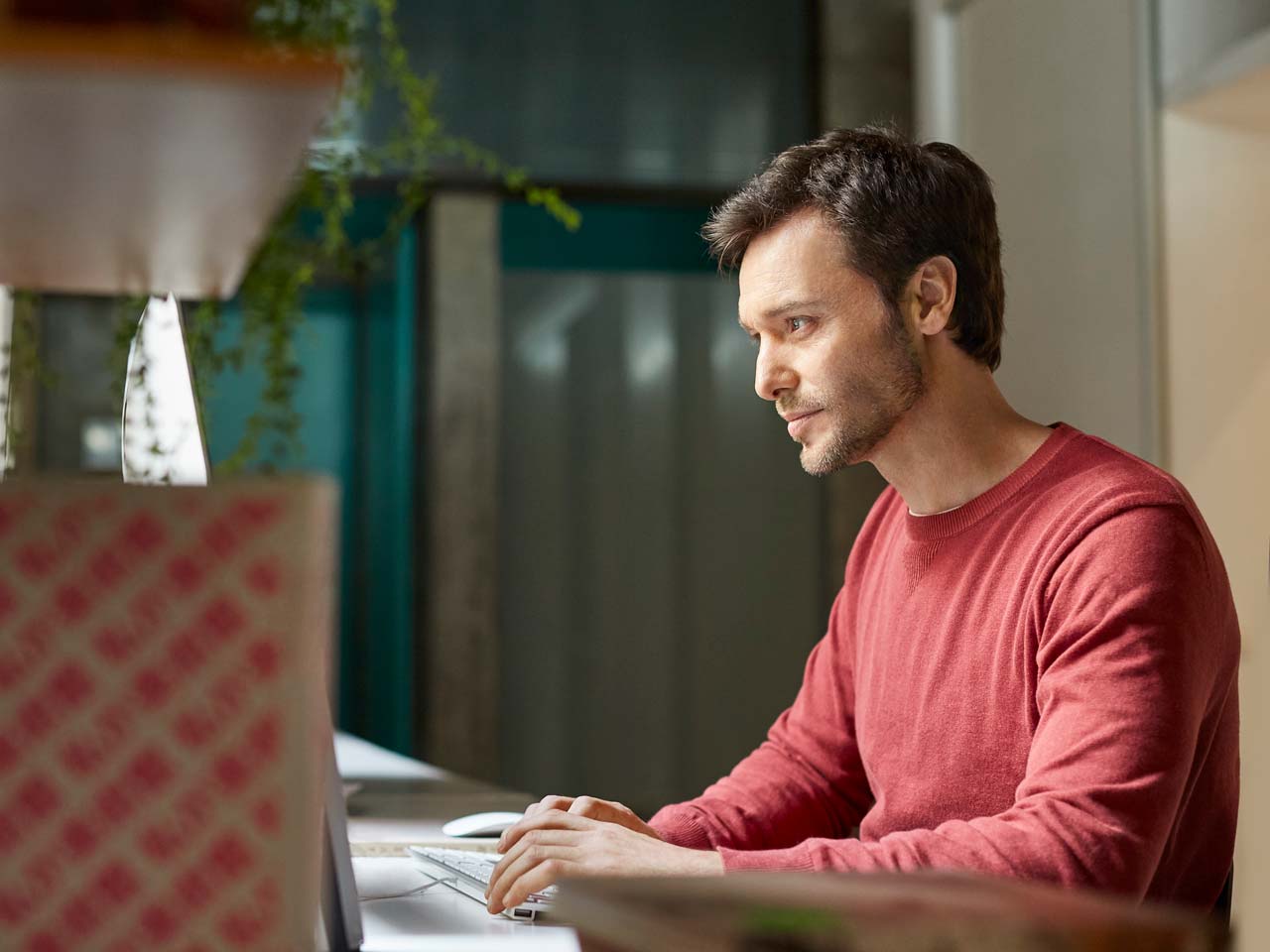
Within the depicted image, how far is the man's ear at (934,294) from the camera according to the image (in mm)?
1504

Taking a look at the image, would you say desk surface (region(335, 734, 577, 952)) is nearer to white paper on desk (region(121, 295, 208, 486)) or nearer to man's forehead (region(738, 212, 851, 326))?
white paper on desk (region(121, 295, 208, 486))

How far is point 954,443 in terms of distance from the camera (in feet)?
4.78

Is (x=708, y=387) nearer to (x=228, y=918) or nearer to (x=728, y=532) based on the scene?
(x=728, y=532)

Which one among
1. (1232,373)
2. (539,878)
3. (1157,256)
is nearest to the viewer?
(539,878)

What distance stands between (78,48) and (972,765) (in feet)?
3.46

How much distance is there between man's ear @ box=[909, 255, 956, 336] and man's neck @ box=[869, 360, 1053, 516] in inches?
2.3

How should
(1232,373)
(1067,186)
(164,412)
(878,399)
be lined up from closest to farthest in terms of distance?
(164,412) → (878,399) → (1232,373) → (1067,186)

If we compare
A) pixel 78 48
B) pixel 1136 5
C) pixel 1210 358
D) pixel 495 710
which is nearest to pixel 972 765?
pixel 78 48

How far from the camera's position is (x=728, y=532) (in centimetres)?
413

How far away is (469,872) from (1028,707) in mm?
509

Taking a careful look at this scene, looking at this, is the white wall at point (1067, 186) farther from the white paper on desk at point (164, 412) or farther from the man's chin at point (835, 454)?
the white paper on desk at point (164, 412)

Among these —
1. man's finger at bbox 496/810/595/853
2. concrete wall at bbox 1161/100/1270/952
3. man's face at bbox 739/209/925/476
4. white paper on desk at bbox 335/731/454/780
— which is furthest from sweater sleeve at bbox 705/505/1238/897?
concrete wall at bbox 1161/100/1270/952

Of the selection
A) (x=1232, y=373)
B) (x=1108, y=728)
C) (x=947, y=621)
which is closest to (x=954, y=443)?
(x=947, y=621)

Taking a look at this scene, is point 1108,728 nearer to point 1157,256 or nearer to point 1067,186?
point 1157,256
